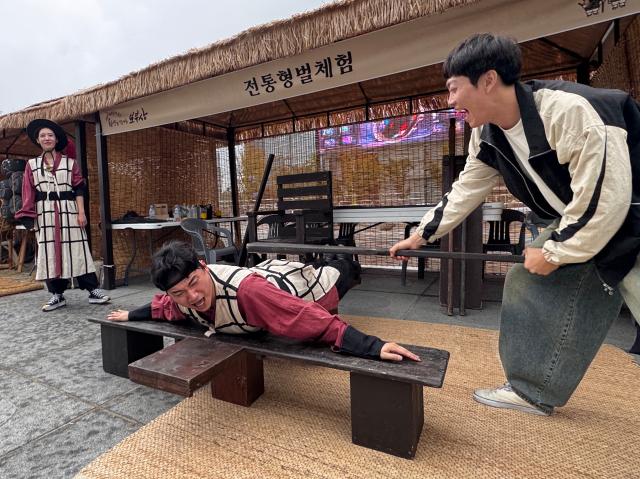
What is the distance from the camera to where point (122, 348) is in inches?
81.9

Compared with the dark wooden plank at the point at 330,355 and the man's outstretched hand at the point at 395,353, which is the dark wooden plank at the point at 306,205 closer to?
the dark wooden plank at the point at 330,355

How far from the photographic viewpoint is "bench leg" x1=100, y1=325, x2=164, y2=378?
206 cm

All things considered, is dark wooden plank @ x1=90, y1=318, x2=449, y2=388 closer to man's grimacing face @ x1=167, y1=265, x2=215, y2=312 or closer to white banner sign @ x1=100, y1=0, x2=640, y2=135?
man's grimacing face @ x1=167, y1=265, x2=215, y2=312

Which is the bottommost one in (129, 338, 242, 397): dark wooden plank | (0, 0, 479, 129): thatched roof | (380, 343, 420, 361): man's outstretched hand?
(129, 338, 242, 397): dark wooden plank

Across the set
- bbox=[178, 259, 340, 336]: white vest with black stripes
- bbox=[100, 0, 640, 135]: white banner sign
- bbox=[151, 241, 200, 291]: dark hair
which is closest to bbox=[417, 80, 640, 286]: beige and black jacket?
bbox=[178, 259, 340, 336]: white vest with black stripes

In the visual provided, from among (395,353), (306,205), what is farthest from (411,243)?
(306,205)

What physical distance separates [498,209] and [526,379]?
186 centimetres

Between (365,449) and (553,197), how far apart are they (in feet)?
3.75

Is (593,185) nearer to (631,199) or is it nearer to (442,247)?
(631,199)

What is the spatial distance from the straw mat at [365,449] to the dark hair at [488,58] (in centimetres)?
133

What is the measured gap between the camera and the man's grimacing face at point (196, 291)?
151 centimetres

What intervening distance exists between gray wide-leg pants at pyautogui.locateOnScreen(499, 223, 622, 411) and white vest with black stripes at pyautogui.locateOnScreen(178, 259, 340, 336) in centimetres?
100

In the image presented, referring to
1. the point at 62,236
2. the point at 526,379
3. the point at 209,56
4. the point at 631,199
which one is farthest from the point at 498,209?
the point at 62,236

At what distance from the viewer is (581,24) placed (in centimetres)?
222
